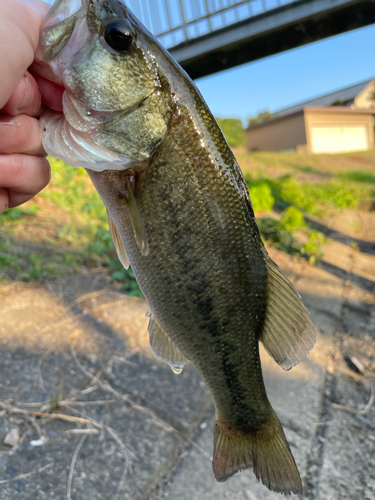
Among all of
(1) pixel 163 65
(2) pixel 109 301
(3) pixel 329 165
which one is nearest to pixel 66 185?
(2) pixel 109 301

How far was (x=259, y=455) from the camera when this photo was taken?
1394 mm

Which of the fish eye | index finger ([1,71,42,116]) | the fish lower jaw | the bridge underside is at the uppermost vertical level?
the bridge underside

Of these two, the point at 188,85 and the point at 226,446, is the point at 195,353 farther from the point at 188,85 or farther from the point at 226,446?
the point at 188,85

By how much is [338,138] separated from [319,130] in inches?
66.7

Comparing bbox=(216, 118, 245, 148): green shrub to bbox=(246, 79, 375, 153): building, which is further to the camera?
bbox=(216, 118, 245, 148): green shrub

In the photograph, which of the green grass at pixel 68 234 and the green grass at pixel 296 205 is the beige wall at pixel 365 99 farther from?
the green grass at pixel 68 234

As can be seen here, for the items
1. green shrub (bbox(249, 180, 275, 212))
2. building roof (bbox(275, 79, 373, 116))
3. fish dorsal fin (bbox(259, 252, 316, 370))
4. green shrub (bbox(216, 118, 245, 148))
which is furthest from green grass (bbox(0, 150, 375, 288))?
building roof (bbox(275, 79, 373, 116))

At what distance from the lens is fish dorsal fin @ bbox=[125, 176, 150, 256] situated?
44.1 inches

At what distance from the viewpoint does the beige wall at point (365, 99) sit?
31.3 meters

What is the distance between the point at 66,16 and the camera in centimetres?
100

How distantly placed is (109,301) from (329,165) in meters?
17.1

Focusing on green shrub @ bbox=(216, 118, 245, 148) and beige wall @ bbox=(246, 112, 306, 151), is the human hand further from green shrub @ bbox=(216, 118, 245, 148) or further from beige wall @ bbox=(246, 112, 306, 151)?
beige wall @ bbox=(246, 112, 306, 151)

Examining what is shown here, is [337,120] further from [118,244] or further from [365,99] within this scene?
[118,244]

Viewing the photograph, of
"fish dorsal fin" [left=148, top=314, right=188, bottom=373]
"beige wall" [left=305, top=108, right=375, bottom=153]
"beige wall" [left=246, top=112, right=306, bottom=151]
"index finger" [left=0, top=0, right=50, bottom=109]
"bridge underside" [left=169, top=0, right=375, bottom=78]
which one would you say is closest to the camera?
"index finger" [left=0, top=0, right=50, bottom=109]
